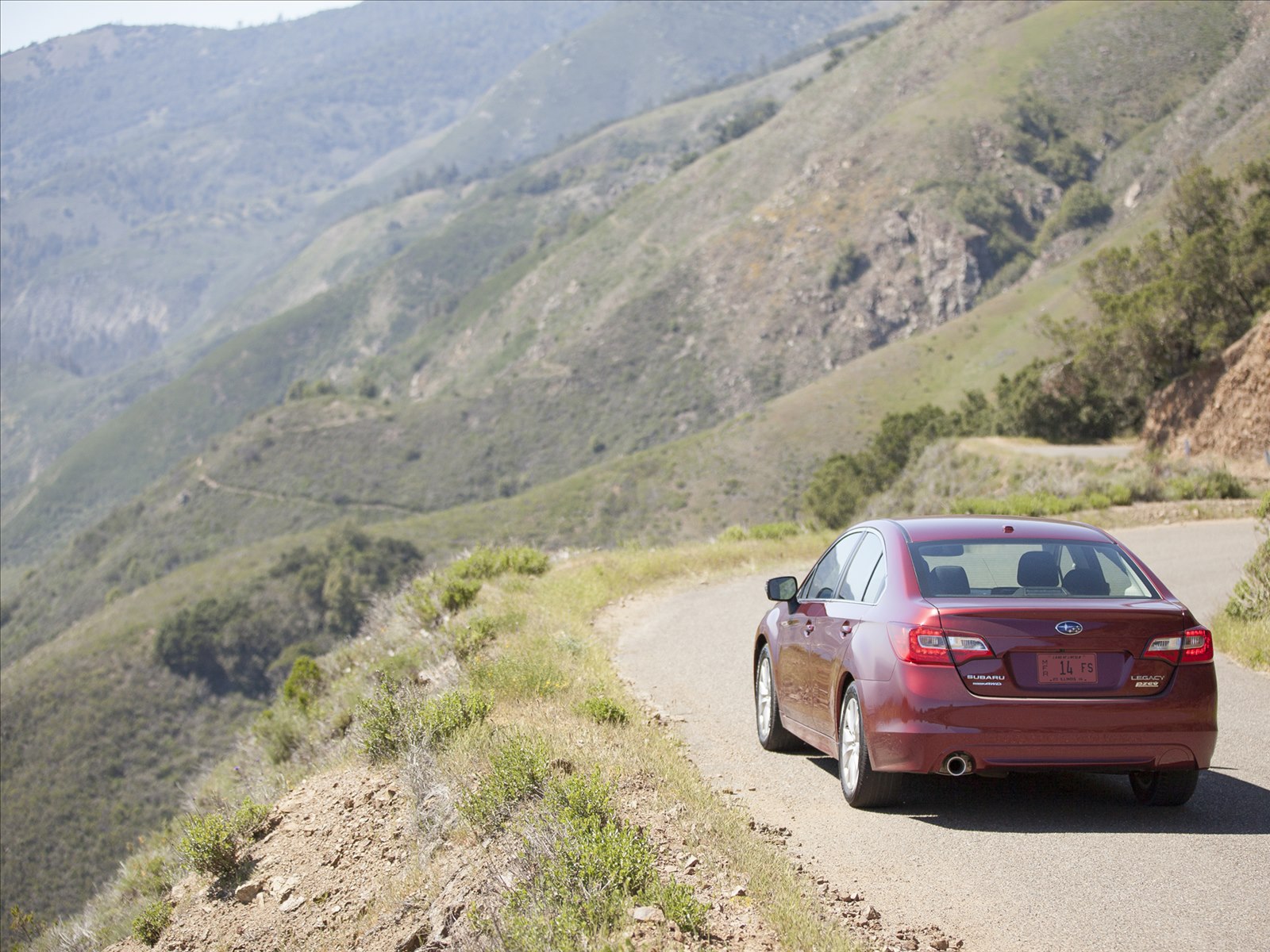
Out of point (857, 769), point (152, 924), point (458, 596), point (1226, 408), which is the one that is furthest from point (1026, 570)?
point (1226, 408)

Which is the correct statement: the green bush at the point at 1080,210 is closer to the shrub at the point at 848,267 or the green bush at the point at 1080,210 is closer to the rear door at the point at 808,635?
the shrub at the point at 848,267

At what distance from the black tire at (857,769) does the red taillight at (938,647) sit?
0.51 metres

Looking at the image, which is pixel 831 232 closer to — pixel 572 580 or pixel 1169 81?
pixel 1169 81

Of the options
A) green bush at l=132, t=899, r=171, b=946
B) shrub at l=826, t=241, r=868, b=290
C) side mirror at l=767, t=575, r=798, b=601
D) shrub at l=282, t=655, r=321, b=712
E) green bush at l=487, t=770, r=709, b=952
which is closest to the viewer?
green bush at l=487, t=770, r=709, b=952

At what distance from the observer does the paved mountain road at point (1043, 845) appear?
4.52m

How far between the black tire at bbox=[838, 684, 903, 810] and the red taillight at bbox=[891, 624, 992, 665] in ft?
1.66

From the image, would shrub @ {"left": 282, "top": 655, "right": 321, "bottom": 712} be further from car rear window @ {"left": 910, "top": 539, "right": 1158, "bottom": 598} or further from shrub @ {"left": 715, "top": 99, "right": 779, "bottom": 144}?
shrub @ {"left": 715, "top": 99, "right": 779, "bottom": 144}

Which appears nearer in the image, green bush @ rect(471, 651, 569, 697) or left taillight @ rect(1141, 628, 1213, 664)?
left taillight @ rect(1141, 628, 1213, 664)

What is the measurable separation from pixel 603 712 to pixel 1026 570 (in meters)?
3.01

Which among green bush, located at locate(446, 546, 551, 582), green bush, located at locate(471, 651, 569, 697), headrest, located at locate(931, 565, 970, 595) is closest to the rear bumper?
headrest, located at locate(931, 565, 970, 595)

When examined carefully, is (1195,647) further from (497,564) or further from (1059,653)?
(497,564)

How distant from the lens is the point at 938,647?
18.4 feet

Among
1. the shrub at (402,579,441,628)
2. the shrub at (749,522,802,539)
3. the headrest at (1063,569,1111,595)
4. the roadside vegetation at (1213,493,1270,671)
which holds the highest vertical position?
the headrest at (1063,569,1111,595)

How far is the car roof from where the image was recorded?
6.40 meters
